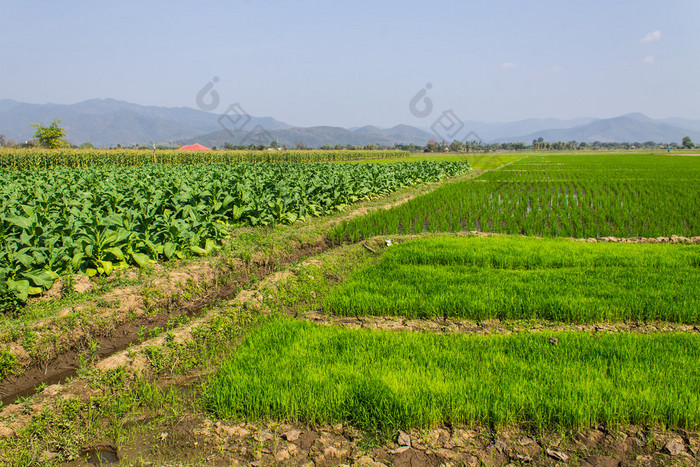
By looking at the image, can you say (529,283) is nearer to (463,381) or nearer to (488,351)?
(488,351)

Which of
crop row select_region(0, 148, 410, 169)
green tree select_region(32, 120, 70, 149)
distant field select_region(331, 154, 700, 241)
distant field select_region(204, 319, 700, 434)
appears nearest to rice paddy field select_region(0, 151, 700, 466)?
distant field select_region(204, 319, 700, 434)

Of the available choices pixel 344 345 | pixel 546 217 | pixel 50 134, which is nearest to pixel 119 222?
pixel 344 345

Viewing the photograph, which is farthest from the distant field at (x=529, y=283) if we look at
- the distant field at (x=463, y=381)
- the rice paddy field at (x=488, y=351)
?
the distant field at (x=463, y=381)

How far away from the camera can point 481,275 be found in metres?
7.68

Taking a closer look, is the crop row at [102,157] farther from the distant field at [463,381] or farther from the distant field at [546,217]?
the distant field at [463,381]

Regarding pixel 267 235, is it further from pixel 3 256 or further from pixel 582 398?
pixel 582 398

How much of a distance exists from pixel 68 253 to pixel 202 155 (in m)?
50.7

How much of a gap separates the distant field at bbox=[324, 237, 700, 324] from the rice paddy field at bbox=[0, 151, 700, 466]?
4cm

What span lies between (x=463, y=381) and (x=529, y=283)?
3.60 m

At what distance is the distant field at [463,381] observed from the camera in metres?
3.73

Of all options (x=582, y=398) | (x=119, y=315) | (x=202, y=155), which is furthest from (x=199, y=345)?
(x=202, y=155)

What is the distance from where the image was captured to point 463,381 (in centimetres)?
409

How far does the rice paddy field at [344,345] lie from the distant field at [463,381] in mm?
20

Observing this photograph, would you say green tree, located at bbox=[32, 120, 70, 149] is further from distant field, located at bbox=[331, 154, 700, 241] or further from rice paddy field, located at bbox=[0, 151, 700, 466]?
distant field, located at bbox=[331, 154, 700, 241]
